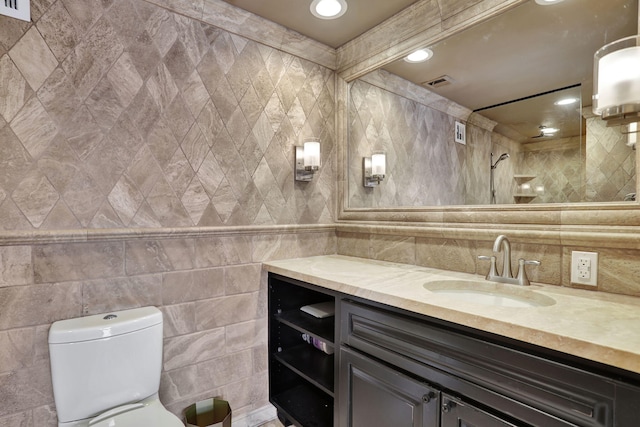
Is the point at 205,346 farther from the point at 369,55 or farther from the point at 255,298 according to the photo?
the point at 369,55

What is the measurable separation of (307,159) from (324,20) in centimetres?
84

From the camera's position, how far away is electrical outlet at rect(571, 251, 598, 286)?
124 cm

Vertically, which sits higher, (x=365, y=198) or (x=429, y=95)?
(x=429, y=95)

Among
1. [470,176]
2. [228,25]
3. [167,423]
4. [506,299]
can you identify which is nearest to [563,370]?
[506,299]

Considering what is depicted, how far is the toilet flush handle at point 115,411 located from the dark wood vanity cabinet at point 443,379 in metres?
0.78

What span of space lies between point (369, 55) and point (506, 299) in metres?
1.66

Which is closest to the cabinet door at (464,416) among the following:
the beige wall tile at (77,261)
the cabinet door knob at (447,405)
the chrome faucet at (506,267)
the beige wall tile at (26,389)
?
the cabinet door knob at (447,405)

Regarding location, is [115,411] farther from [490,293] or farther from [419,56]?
[419,56]

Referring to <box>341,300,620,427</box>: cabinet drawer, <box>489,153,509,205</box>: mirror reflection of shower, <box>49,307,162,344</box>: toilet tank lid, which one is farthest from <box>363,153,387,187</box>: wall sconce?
<box>49,307,162,344</box>: toilet tank lid

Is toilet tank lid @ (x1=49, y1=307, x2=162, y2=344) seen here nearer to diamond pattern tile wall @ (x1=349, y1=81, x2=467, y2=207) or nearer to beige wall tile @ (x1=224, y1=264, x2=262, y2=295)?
beige wall tile @ (x1=224, y1=264, x2=262, y2=295)

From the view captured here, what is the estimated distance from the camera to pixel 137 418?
4.17 ft

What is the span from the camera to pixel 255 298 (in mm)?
1960

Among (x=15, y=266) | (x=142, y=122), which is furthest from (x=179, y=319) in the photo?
(x=142, y=122)

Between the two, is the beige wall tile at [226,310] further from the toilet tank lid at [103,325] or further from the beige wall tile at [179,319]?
the toilet tank lid at [103,325]
